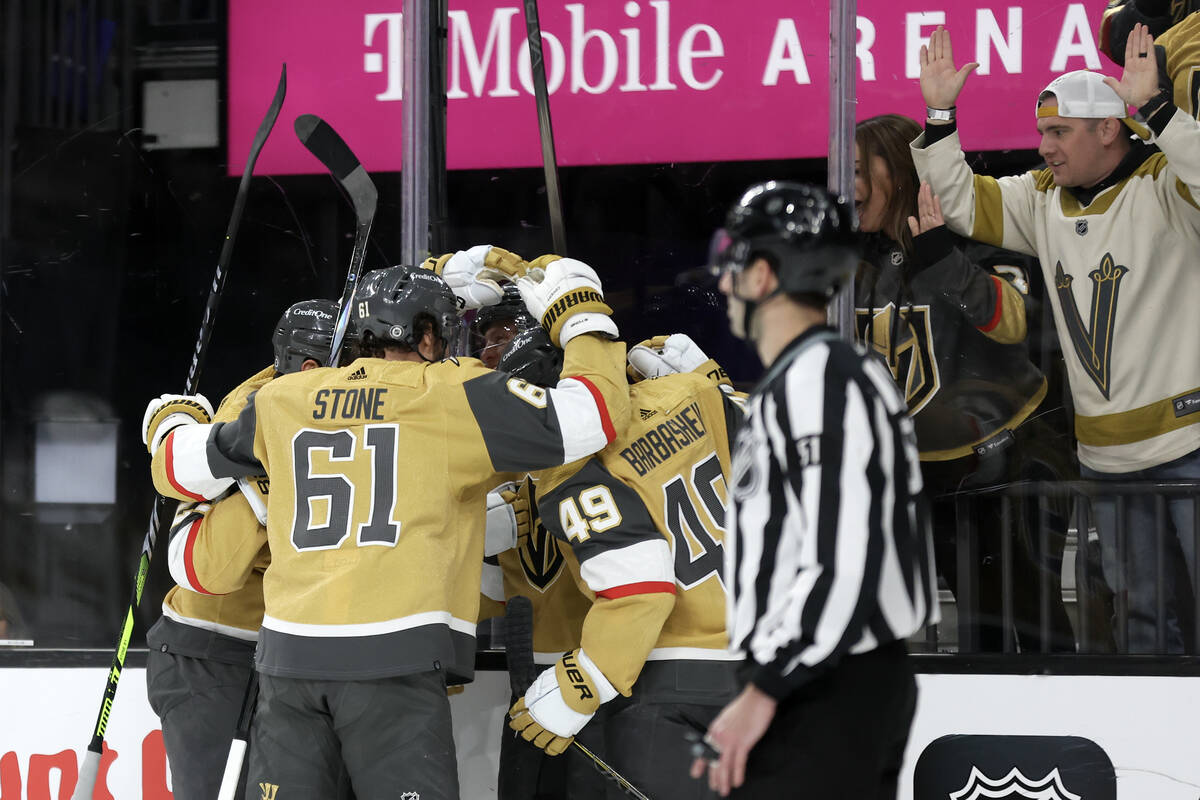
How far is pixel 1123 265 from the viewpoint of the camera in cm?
315

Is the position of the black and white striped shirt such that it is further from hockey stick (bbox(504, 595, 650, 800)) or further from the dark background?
the dark background

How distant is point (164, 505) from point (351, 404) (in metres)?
1.39

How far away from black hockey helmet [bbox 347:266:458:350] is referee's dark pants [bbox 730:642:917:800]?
125 cm

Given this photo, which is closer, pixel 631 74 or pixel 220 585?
pixel 220 585

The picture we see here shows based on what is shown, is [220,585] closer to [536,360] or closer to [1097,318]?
[536,360]

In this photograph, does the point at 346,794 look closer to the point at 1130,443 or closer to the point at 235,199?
the point at 235,199

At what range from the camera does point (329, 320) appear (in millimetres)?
3090

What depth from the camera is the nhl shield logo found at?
2965 millimetres

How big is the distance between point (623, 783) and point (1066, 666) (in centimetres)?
108

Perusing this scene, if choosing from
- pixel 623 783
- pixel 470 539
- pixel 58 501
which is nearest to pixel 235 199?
pixel 58 501

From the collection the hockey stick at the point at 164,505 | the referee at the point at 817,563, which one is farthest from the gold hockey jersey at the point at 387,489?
the referee at the point at 817,563

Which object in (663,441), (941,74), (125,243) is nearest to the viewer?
(663,441)

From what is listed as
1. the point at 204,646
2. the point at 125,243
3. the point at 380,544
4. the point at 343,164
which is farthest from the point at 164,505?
the point at 380,544

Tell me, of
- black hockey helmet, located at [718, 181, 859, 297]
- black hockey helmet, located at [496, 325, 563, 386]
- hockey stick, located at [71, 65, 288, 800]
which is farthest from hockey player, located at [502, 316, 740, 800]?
hockey stick, located at [71, 65, 288, 800]
